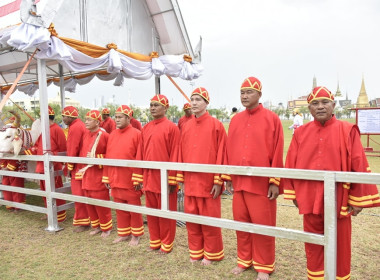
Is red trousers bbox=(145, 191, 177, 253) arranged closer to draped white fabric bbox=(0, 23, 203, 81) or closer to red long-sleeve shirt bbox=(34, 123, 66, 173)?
red long-sleeve shirt bbox=(34, 123, 66, 173)

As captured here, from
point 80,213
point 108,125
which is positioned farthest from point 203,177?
point 108,125

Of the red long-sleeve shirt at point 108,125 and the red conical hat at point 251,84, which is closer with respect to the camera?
the red conical hat at point 251,84

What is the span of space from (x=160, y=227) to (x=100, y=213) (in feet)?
3.54

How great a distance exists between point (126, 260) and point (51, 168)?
1891mm

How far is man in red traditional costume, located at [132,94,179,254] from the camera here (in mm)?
3641

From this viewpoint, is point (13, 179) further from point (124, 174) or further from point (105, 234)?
point (124, 174)

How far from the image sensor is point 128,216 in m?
4.19

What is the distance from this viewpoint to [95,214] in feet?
14.9

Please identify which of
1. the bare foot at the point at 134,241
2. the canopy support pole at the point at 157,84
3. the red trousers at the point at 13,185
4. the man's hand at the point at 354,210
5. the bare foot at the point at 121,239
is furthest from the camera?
the canopy support pole at the point at 157,84

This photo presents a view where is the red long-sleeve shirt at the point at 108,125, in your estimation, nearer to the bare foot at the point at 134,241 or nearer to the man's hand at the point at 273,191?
the bare foot at the point at 134,241

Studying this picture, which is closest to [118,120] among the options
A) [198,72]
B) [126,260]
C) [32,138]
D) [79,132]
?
[79,132]

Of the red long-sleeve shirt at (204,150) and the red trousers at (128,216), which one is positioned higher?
the red long-sleeve shirt at (204,150)

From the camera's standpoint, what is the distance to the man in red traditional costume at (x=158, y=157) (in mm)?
3641

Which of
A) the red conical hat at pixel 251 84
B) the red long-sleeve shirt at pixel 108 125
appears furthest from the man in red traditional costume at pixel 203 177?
the red long-sleeve shirt at pixel 108 125
